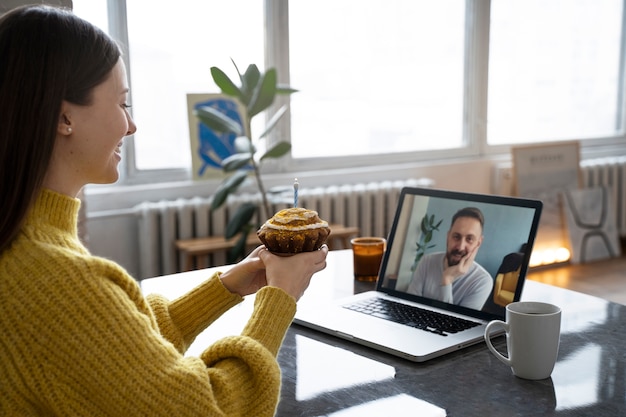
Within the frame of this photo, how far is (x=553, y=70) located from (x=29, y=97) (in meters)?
4.56

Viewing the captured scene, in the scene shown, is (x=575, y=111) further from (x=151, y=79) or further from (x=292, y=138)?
(x=151, y=79)

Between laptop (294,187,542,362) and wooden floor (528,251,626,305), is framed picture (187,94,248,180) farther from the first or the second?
laptop (294,187,542,362)

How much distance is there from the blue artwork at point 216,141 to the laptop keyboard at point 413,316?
2205 mm

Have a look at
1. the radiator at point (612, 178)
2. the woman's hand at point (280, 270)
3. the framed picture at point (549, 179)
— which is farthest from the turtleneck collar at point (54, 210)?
the radiator at point (612, 178)

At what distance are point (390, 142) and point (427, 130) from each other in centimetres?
29

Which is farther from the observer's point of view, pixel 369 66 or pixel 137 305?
pixel 369 66

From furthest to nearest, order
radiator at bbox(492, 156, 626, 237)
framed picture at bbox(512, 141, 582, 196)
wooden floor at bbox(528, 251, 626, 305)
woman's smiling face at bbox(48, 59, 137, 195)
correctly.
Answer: radiator at bbox(492, 156, 626, 237), framed picture at bbox(512, 141, 582, 196), wooden floor at bbox(528, 251, 626, 305), woman's smiling face at bbox(48, 59, 137, 195)

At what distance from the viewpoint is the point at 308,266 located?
3.97 ft

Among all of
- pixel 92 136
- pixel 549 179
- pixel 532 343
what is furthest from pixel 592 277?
pixel 92 136

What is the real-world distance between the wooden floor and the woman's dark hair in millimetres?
3696

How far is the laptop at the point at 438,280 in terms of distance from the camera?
138cm

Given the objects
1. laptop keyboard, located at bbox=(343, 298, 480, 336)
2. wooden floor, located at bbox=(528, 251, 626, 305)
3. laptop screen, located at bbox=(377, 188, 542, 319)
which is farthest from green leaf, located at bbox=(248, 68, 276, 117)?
wooden floor, located at bbox=(528, 251, 626, 305)

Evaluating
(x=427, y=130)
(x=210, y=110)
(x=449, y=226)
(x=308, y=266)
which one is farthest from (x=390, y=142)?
(x=308, y=266)

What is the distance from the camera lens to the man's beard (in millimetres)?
1505
